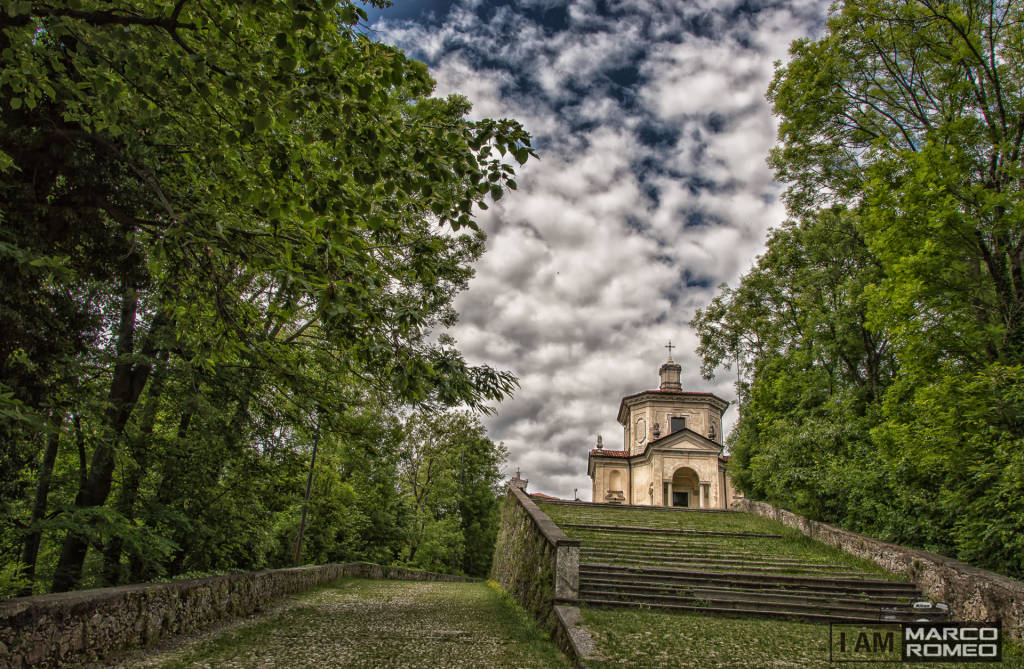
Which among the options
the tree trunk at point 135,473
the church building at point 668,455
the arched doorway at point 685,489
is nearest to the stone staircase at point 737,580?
the tree trunk at point 135,473

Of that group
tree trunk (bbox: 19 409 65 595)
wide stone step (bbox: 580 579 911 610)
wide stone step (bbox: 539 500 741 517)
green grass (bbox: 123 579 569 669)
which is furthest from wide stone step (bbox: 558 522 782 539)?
tree trunk (bbox: 19 409 65 595)

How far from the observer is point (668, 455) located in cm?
3553

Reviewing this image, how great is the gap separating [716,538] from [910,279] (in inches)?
345

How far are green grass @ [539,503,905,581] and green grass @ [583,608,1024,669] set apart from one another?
3.79 m

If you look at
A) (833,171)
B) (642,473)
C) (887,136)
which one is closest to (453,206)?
(887,136)

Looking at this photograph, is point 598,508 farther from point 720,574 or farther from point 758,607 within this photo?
point 758,607

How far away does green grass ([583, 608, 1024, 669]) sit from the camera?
5.70m

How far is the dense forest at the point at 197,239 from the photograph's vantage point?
145 inches

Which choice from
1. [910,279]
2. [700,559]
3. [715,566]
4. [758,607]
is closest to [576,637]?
[758,607]

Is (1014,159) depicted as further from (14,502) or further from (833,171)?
(14,502)

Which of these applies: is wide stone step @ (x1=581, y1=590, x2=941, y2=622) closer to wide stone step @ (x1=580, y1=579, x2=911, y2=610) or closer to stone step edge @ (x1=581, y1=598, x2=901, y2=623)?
stone step edge @ (x1=581, y1=598, x2=901, y2=623)

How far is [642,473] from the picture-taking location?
124ft

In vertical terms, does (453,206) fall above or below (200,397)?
above

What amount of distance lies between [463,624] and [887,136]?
1578 cm
